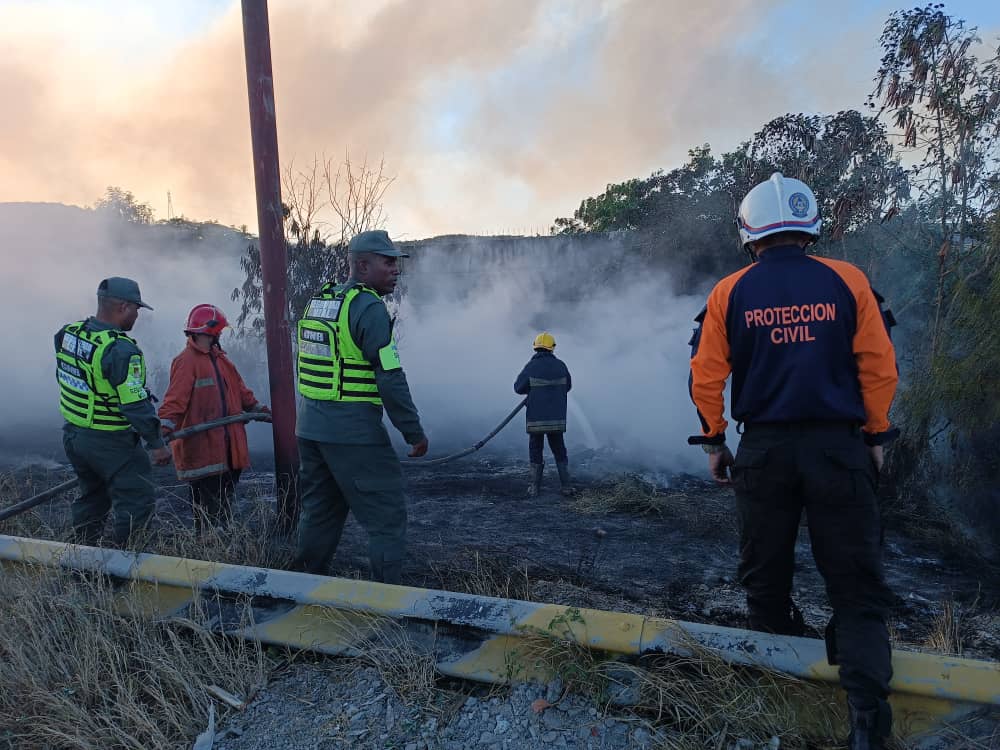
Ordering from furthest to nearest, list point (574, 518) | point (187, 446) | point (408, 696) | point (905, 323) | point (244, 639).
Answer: point (905, 323) < point (574, 518) < point (187, 446) < point (244, 639) < point (408, 696)

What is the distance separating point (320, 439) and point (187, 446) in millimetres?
1741

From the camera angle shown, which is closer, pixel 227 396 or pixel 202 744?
pixel 202 744

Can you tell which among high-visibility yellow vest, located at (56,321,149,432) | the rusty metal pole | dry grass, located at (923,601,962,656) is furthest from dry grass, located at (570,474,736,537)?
high-visibility yellow vest, located at (56,321,149,432)

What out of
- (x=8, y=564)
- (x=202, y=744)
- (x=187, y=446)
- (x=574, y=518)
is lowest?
(x=574, y=518)

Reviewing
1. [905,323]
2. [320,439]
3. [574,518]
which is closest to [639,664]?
[320,439]

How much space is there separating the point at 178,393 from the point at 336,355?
1.84 m

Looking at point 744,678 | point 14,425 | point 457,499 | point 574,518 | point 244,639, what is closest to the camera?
point 744,678

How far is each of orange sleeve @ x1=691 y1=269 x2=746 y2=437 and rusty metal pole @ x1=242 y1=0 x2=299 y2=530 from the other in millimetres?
2782

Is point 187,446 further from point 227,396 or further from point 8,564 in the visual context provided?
point 8,564

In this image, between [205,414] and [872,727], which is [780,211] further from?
[205,414]

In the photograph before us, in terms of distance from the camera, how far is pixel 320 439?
10.9 feet

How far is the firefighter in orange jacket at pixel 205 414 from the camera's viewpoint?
456cm

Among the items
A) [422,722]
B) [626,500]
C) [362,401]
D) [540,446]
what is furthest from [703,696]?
[540,446]

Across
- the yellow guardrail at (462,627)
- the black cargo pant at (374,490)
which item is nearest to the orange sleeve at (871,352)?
the yellow guardrail at (462,627)
